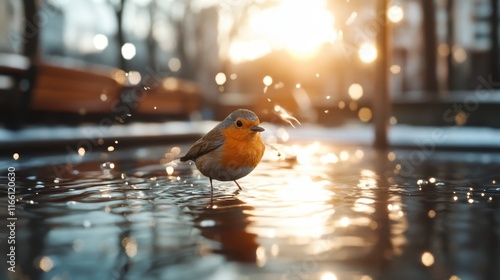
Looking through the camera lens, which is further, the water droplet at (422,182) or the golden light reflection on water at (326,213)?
the water droplet at (422,182)

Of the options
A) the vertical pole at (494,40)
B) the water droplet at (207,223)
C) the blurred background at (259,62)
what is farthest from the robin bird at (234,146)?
the vertical pole at (494,40)

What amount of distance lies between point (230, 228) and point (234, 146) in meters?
1.12

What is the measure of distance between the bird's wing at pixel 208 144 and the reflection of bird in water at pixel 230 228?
41 centimetres

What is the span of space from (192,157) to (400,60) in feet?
45.2

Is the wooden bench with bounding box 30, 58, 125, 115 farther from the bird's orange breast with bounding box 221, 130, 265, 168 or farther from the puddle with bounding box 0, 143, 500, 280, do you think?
the bird's orange breast with bounding box 221, 130, 265, 168

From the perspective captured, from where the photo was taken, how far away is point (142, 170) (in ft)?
23.1

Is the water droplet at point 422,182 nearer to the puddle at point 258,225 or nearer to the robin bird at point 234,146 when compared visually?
the puddle at point 258,225

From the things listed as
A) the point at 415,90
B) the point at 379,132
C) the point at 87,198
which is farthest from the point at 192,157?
the point at 415,90

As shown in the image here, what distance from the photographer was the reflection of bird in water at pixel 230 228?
282cm

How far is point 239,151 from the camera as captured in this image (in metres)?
4.44

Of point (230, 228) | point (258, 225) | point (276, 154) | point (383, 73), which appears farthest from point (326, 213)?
point (383, 73)

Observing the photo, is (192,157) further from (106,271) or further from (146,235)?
(106,271)

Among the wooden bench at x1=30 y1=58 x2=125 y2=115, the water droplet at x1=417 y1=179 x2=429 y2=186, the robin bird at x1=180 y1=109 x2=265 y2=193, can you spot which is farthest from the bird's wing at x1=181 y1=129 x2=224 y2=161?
the wooden bench at x1=30 y1=58 x2=125 y2=115

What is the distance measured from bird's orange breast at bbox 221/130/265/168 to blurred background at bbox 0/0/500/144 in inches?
18.7
